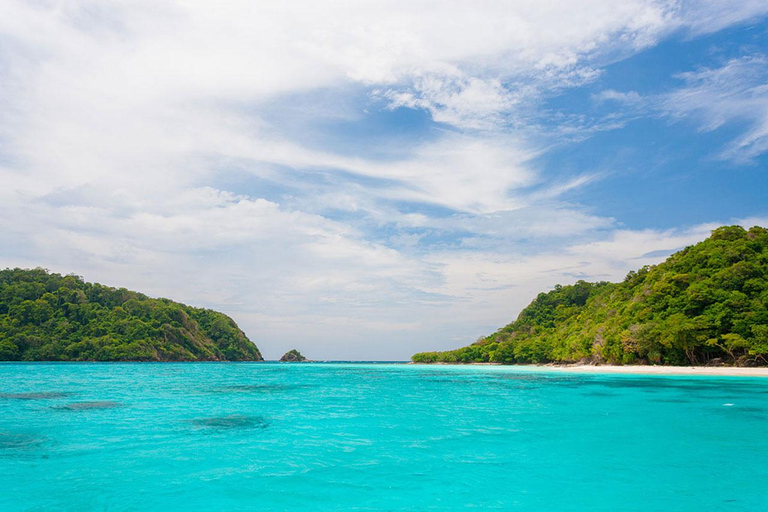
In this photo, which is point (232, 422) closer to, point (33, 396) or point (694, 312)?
point (33, 396)

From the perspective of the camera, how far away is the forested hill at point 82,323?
129m

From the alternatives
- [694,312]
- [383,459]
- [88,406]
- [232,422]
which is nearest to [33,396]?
[88,406]

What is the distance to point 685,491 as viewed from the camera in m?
11.0

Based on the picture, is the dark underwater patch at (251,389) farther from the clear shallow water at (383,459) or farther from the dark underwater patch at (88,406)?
the clear shallow water at (383,459)

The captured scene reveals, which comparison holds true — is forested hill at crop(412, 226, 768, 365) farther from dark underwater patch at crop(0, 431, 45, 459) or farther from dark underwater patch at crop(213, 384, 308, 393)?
dark underwater patch at crop(0, 431, 45, 459)

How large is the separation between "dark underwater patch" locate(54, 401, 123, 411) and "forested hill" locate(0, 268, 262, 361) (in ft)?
406

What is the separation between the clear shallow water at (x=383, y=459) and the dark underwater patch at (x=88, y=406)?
174 millimetres

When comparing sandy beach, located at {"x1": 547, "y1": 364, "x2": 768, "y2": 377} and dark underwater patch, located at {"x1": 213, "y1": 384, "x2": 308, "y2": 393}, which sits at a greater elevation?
sandy beach, located at {"x1": 547, "y1": 364, "x2": 768, "y2": 377}

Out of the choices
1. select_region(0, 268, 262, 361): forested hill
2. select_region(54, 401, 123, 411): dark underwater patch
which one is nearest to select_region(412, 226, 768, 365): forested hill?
select_region(54, 401, 123, 411): dark underwater patch

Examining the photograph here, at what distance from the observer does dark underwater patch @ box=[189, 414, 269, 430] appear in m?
20.3

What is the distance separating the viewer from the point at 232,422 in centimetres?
2166

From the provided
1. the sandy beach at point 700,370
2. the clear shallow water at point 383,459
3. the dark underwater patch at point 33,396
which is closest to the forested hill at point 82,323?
the dark underwater patch at point 33,396

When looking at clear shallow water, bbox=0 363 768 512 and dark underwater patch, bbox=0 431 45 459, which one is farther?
dark underwater patch, bbox=0 431 45 459

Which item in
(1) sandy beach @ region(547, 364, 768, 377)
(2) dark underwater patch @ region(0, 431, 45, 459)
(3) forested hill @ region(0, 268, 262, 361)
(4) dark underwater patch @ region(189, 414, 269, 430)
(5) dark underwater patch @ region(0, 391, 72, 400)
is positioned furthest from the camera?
(3) forested hill @ region(0, 268, 262, 361)
